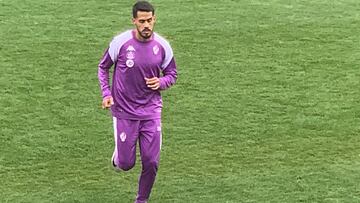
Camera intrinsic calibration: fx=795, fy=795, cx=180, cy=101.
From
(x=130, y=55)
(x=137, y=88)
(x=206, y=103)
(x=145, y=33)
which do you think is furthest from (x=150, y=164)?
(x=206, y=103)

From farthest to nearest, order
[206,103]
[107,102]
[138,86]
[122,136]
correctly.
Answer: [206,103], [122,136], [138,86], [107,102]

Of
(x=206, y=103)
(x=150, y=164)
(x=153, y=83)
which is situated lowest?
(x=206, y=103)

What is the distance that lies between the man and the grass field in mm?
652

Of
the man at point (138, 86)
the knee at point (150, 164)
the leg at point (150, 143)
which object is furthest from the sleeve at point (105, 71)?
the knee at point (150, 164)

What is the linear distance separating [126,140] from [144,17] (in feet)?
3.23

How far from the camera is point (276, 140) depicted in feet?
25.9

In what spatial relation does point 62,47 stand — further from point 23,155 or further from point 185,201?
point 185,201

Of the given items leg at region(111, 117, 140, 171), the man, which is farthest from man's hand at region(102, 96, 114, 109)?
leg at region(111, 117, 140, 171)

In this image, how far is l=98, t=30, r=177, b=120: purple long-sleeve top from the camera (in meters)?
5.98

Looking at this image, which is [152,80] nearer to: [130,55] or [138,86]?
[138,86]

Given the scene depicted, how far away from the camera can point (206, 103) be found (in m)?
8.94

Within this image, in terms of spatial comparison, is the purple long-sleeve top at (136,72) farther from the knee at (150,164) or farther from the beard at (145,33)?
the knee at (150,164)

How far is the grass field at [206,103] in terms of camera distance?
6.84 metres

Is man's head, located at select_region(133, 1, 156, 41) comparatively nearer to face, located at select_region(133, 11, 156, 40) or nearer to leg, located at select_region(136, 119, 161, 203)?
face, located at select_region(133, 11, 156, 40)
